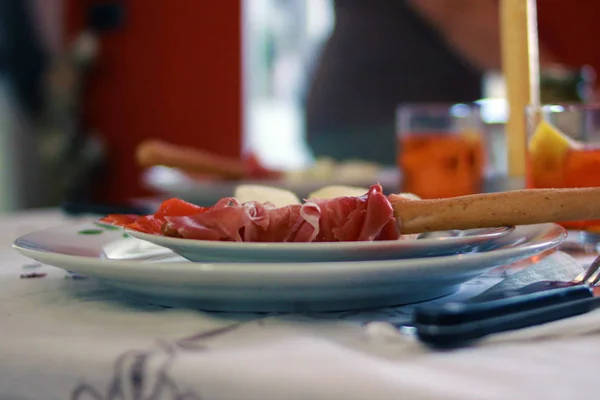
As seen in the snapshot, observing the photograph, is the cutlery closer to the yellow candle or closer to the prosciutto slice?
the prosciutto slice

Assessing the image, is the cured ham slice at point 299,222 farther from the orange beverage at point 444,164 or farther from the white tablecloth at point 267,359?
the orange beverage at point 444,164

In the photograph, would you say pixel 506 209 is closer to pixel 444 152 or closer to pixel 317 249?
pixel 317 249

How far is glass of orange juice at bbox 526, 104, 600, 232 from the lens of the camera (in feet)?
2.13

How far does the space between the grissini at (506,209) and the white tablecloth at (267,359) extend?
0.21ft

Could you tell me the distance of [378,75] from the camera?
2.62m

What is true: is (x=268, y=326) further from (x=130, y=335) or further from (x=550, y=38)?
(x=550, y=38)

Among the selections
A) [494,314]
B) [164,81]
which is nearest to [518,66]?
[494,314]

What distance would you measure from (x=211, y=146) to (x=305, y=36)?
1.05 meters

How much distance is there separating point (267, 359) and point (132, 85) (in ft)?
12.6

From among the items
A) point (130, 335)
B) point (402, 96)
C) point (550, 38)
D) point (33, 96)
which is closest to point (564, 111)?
point (130, 335)

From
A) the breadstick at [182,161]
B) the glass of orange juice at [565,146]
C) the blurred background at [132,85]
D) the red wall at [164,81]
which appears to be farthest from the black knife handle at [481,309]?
the red wall at [164,81]

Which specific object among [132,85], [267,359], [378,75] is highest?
[132,85]

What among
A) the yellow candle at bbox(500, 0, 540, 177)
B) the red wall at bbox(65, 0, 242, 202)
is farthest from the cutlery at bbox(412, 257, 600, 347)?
the red wall at bbox(65, 0, 242, 202)

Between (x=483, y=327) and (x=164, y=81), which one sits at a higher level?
(x=164, y=81)
